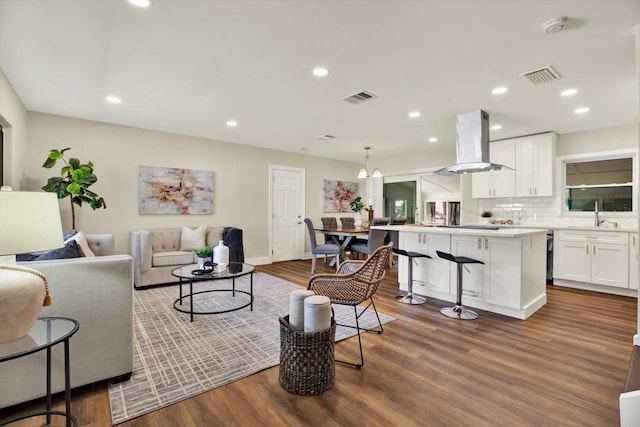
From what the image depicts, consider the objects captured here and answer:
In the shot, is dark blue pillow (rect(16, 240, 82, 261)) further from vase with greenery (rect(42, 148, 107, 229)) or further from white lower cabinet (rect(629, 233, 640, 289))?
white lower cabinet (rect(629, 233, 640, 289))

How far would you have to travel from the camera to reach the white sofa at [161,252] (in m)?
4.26

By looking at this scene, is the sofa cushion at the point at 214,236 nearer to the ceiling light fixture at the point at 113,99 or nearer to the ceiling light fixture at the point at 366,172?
the ceiling light fixture at the point at 113,99

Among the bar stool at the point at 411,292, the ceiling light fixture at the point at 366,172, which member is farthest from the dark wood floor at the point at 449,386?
the ceiling light fixture at the point at 366,172

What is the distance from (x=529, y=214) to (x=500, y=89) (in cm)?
308

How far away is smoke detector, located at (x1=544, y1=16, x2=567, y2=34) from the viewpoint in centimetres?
213

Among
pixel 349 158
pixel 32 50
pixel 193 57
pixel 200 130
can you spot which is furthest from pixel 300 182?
pixel 32 50

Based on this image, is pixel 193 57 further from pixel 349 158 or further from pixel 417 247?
pixel 349 158

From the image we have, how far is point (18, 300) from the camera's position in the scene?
1.16 metres

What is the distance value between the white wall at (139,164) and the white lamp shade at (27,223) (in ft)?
11.0

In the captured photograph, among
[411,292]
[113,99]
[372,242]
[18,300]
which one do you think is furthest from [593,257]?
[113,99]

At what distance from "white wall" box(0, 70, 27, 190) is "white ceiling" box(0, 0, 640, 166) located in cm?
13

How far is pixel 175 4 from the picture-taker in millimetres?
2021

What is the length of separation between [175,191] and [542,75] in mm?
5326

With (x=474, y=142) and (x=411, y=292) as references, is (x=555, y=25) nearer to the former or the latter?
(x=474, y=142)
